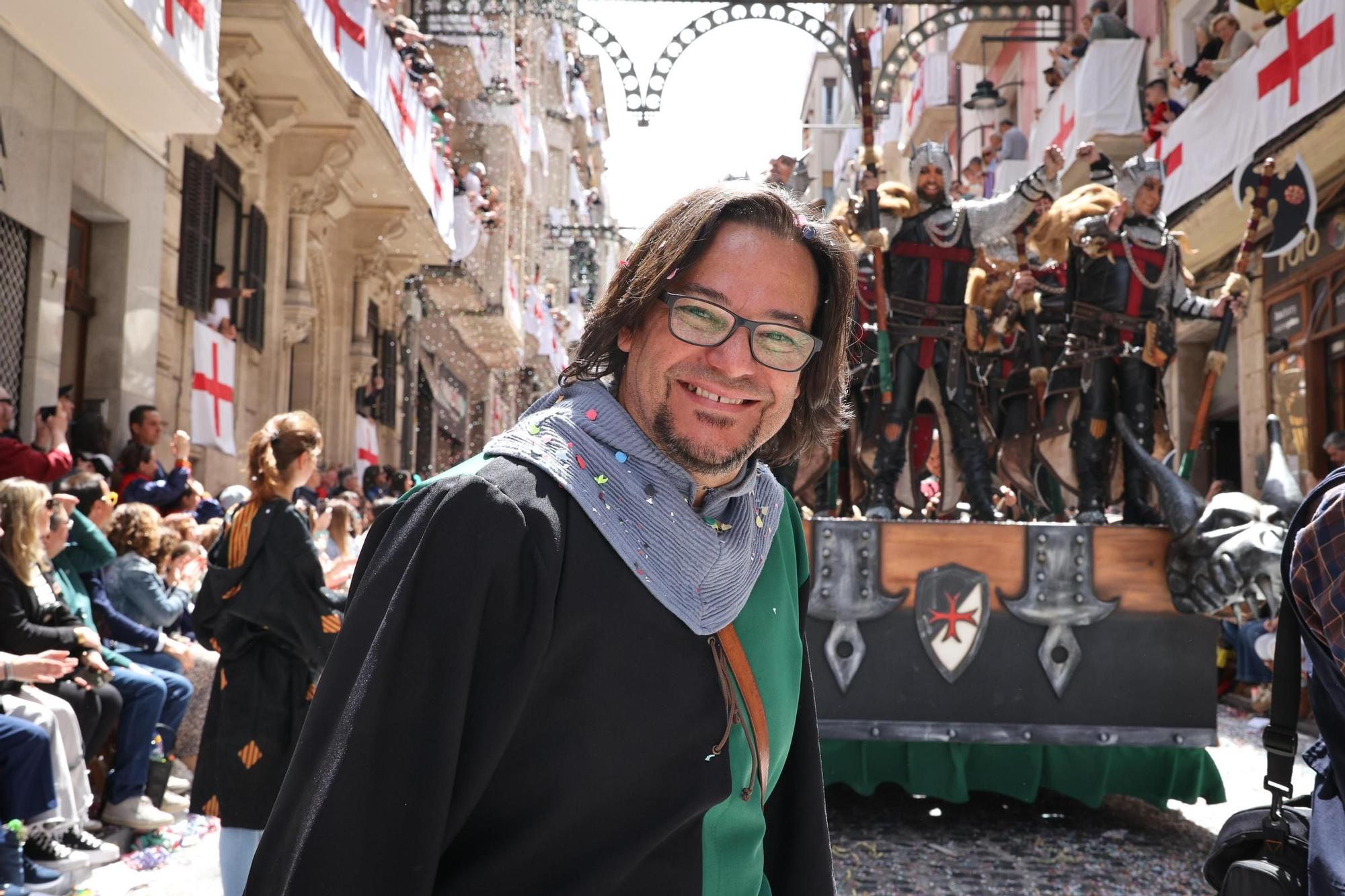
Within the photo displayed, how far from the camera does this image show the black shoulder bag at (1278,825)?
7.57 feet

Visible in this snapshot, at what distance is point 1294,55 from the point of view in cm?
1159

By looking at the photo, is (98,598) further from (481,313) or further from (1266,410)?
(481,313)

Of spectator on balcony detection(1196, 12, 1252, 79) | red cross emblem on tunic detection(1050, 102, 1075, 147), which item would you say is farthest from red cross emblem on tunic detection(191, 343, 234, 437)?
red cross emblem on tunic detection(1050, 102, 1075, 147)

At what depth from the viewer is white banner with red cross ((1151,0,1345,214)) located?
11.0 metres

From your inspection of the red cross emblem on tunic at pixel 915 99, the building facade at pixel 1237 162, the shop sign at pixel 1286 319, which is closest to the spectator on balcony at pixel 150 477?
the building facade at pixel 1237 162

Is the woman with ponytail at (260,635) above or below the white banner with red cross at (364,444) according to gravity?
below

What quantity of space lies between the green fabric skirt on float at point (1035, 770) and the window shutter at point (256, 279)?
9.50m

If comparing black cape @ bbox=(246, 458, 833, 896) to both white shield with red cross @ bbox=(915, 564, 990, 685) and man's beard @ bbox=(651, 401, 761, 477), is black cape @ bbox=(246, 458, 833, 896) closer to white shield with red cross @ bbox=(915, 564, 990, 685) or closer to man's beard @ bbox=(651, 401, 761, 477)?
man's beard @ bbox=(651, 401, 761, 477)

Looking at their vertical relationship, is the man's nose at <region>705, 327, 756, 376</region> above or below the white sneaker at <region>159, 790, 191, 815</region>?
above

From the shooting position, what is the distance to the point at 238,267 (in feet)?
45.1

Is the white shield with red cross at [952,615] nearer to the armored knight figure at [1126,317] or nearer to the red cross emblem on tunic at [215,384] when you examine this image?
the armored knight figure at [1126,317]

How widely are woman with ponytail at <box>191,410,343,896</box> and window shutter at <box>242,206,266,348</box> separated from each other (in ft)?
31.7

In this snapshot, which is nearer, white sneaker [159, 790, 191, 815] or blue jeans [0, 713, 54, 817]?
blue jeans [0, 713, 54, 817]

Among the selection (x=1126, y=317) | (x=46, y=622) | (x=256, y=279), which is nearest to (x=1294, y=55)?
(x=1126, y=317)
